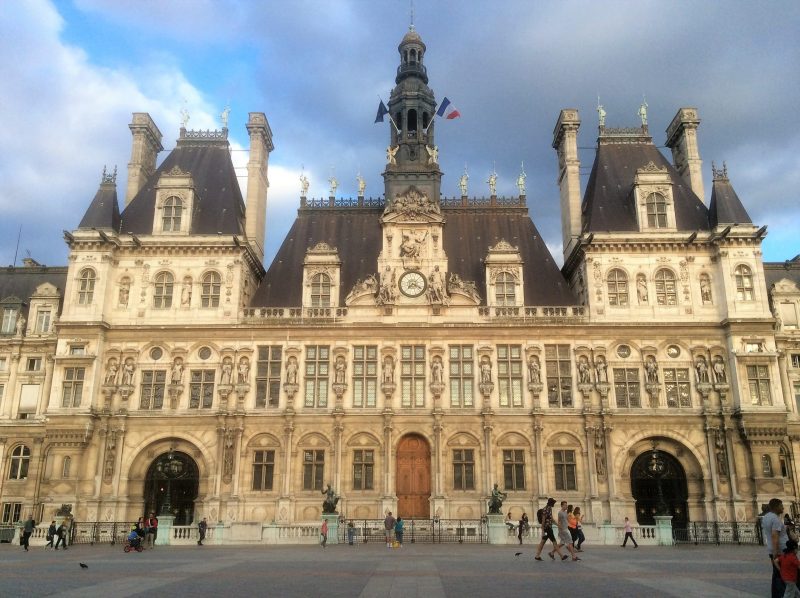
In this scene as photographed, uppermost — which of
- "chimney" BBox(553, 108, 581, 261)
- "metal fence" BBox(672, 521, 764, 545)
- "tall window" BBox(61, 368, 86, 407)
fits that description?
"chimney" BBox(553, 108, 581, 261)

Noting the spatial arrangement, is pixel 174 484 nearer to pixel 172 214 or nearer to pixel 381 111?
pixel 172 214

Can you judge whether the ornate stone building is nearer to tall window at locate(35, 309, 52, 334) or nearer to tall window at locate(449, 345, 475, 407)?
tall window at locate(449, 345, 475, 407)

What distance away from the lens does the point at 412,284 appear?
47.1m

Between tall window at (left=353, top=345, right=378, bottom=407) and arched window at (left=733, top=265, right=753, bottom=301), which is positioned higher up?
arched window at (left=733, top=265, right=753, bottom=301)

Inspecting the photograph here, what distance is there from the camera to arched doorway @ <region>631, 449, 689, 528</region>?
143ft

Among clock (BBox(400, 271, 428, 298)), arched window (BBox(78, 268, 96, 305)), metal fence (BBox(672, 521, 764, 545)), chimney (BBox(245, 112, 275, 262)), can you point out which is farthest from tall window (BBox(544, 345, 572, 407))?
arched window (BBox(78, 268, 96, 305))

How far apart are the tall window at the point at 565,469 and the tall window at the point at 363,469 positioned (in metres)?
11.2

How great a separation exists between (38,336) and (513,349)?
1319 inches

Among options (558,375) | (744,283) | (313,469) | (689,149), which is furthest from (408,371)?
(689,149)

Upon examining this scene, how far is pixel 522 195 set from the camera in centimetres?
5444

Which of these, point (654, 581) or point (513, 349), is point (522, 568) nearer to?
point (654, 581)

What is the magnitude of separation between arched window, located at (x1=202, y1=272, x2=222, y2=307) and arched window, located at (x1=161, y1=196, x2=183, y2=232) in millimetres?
4355

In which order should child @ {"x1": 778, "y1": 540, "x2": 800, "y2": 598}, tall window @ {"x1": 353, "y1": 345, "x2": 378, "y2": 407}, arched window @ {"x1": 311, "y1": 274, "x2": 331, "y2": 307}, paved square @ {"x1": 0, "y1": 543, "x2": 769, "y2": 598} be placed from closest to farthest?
child @ {"x1": 778, "y1": 540, "x2": 800, "y2": 598}
paved square @ {"x1": 0, "y1": 543, "x2": 769, "y2": 598}
tall window @ {"x1": 353, "y1": 345, "x2": 378, "y2": 407}
arched window @ {"x1": 311, "y1": 274, "x2": 331, "y2": 307}

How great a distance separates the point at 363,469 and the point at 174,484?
11.9 m
